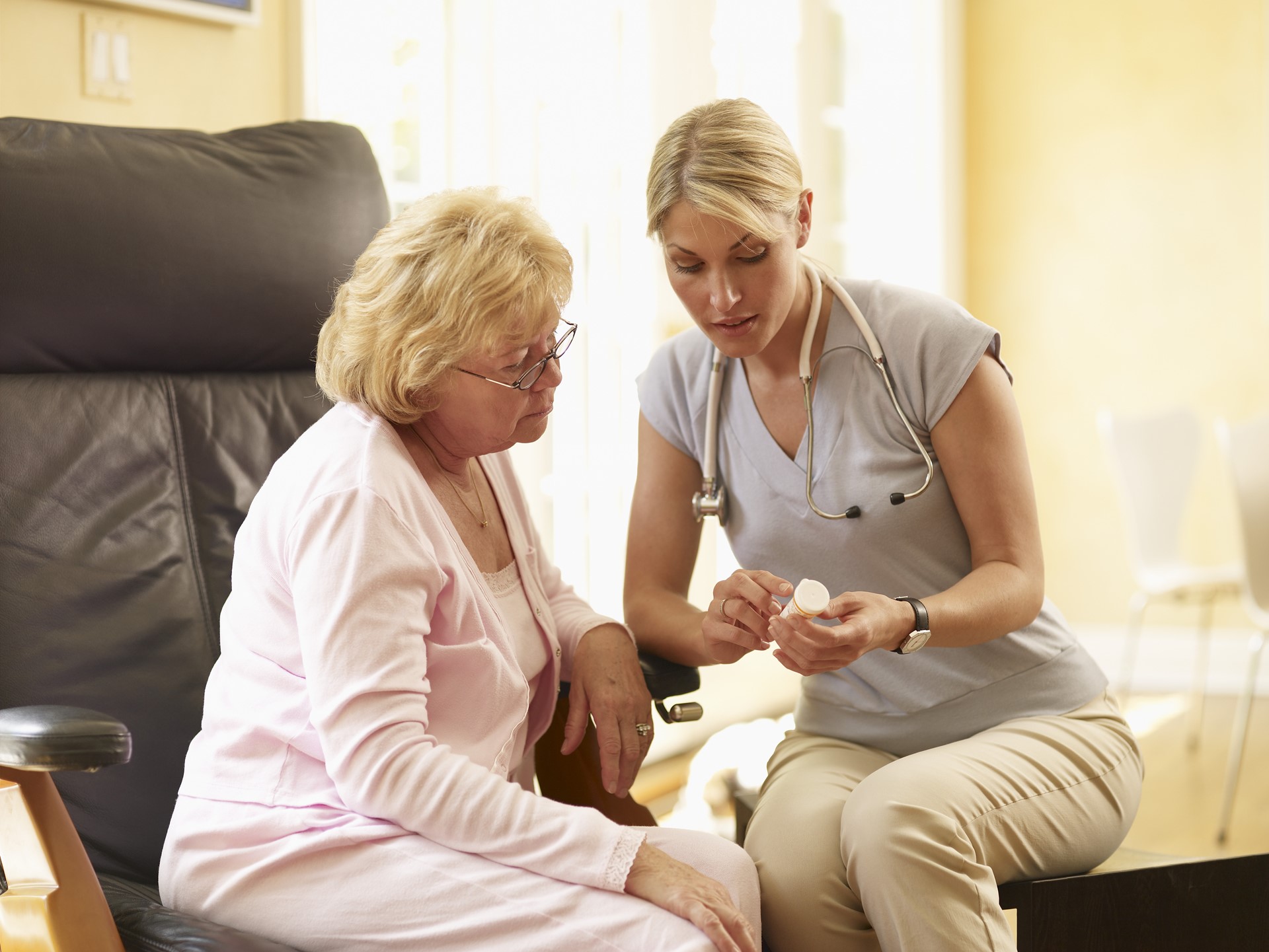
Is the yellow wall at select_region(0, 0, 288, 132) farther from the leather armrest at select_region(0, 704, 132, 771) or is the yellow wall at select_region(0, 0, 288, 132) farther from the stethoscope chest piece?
the leather armrest at select_region(0, 704, 132, 771)

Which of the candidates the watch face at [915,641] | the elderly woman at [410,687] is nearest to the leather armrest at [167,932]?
the elderly woman at [410,687]

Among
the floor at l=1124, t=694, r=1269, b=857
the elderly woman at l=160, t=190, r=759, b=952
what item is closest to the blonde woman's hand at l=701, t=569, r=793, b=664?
the elderly woman at l=160, t=190, r=759, b=952

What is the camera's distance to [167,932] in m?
1.06

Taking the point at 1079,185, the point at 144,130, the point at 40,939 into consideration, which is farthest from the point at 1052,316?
the point at 40,939

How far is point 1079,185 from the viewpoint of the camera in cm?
409

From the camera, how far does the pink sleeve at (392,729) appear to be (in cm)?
102

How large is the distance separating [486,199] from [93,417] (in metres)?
0.58

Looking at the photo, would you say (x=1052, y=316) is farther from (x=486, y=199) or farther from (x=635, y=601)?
(x=486, y=199)

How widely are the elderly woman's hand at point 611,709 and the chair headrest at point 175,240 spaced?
0.59 m

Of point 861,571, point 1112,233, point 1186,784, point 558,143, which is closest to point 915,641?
point 861,571

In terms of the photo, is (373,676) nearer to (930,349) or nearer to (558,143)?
(930,349)

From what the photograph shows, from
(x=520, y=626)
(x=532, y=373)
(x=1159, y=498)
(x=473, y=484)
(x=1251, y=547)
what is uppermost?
(x=532, y=373)

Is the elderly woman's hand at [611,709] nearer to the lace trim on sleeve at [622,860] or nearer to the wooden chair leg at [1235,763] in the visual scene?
the lace trim on sleeve at [622,860]

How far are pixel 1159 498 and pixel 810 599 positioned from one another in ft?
8.69
